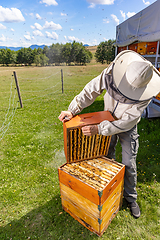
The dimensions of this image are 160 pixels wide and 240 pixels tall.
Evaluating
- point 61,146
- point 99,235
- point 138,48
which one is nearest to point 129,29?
point 138,48

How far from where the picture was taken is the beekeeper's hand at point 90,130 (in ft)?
7.13

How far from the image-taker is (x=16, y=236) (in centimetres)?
261

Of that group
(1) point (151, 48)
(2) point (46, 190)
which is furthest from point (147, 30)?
(2) point (46, 190)

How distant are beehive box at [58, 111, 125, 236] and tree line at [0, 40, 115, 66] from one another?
63.2 metres

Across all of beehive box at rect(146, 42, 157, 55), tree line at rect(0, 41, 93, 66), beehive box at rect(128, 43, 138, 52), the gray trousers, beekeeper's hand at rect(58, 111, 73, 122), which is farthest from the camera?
tree line at rect(0, 41, 93, 66)

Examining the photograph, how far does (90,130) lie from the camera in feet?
7.12

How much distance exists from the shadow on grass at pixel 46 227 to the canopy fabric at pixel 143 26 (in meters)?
6.33

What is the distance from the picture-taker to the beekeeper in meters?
1.94

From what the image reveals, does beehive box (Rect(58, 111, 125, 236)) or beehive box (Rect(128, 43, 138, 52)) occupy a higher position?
beehive box (Rect(128, 43, 138, 52))

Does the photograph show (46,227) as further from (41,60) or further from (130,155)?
(41,60)

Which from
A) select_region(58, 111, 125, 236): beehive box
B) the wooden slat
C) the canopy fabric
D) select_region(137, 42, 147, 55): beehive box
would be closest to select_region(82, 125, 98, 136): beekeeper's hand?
select_region(58, 111, 125, 236): beehive box

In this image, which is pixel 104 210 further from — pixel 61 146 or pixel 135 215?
pixel 61 146

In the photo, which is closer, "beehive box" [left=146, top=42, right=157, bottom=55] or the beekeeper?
the beekeeper

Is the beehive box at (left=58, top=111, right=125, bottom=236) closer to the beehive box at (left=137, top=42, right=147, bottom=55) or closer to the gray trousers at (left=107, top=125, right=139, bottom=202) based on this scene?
the gray trousers at (left=107, top=125, right=139, bottom=202)
